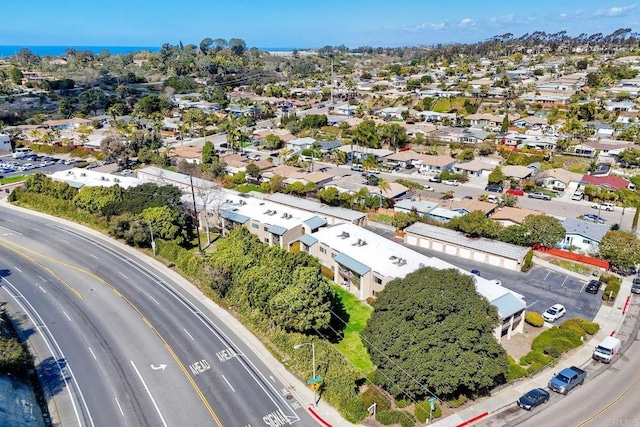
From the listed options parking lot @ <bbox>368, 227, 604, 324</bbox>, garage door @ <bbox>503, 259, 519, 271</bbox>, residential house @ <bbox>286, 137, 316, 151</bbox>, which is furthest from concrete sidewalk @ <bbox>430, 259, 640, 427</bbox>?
residential house @ <bbox>286, 137, 316, 151</bbox>

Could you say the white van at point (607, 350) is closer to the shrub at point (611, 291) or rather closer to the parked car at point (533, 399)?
the parked car at point (533, 399)

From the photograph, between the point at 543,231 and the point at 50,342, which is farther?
the point at 543,231

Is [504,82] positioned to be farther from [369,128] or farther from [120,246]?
Answer: [120,246]

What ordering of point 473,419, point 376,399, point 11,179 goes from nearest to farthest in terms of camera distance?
point 473,419
point 376,399
point 11,179

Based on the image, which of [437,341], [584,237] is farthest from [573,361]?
[584,237]

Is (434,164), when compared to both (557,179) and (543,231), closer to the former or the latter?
(557,179)

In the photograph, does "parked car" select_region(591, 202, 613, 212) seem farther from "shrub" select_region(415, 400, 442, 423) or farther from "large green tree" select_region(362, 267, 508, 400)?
"shrub" select_region(415, 400, 442, 423)
